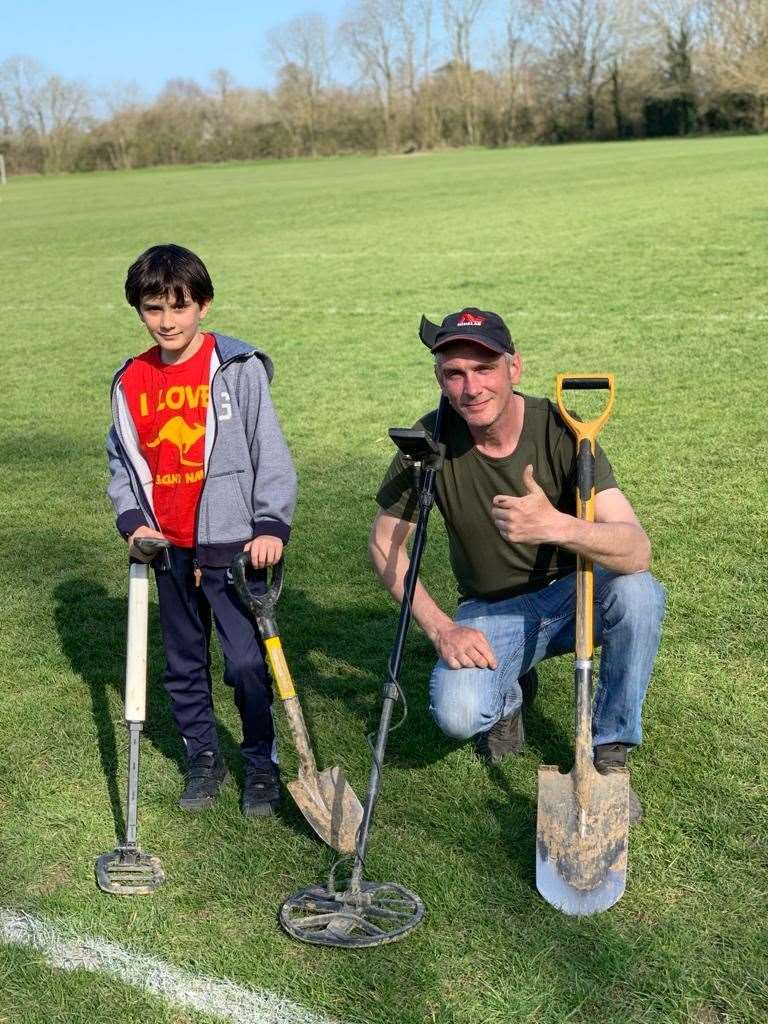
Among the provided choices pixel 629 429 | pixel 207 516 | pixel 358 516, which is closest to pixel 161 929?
pixel 207 516

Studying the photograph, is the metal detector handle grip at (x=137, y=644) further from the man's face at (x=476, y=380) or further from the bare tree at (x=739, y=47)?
the bare tree at (x=739, y=47)

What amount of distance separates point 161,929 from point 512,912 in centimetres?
89

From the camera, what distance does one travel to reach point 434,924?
301 centimetres

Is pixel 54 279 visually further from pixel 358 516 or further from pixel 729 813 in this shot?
pixel 729 813

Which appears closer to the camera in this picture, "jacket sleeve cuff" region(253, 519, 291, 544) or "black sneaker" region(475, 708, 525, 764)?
"jacket sleeve cuff" region(253, 519, 291, 544)

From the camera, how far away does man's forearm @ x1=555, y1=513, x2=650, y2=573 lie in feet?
10.3

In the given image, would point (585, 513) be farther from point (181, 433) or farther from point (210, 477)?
point (181, 433)

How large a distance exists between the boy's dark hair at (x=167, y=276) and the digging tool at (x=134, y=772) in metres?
0.72

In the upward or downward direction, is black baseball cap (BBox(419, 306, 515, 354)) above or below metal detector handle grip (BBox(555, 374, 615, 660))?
above

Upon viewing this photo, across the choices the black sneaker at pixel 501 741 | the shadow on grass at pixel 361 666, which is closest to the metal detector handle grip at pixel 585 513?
the black sneaker at pixel 501 741

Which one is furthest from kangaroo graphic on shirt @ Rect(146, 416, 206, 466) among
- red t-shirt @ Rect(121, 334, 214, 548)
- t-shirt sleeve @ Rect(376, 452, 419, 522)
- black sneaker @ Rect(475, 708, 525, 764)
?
black sneaker @ Rect(475, 708, 525, 764)

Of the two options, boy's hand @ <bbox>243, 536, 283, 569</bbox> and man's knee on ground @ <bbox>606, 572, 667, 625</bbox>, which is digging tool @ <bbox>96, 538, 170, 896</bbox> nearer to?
boy's hand @ <bbox>243, 536, 283, 569</bbox>

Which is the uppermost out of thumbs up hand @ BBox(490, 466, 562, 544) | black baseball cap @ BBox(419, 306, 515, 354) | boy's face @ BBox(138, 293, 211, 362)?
boy's face @ BBox(138, 293, 211, 362)

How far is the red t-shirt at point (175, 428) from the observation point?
3621 millimetres
